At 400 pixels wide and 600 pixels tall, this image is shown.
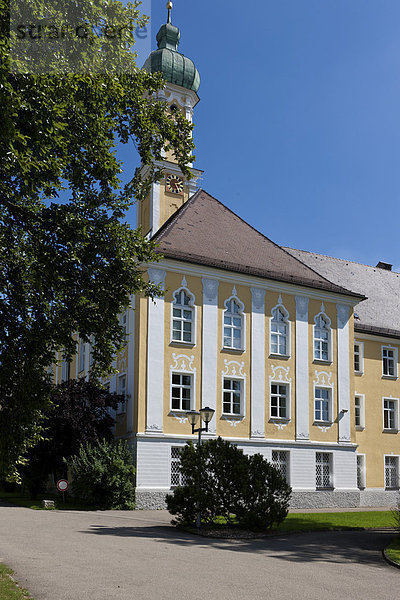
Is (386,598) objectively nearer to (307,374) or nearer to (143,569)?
(143,569)

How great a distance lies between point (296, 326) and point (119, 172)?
2113 cm

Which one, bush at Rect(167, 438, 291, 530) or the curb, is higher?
bush at Rect(167, 438, 291, 530)

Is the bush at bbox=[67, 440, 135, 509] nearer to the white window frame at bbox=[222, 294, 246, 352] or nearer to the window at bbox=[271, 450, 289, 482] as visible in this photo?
the white window frame at bbox=[222, 294, 246, 352]

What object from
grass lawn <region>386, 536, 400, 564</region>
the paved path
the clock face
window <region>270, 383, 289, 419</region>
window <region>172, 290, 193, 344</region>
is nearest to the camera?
the paved path

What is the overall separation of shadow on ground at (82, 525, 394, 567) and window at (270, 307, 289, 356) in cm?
1421

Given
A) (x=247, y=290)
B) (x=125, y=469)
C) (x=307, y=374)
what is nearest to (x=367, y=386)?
(x=307, y=374)

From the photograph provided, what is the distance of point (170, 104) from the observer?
43.6m

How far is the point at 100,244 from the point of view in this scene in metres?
13.2

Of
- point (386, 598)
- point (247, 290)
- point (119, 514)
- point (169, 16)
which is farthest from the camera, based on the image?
point (169, 16)

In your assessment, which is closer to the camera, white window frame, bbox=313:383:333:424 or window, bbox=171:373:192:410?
window, bbox=171:373:192:410

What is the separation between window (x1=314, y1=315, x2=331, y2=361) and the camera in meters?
34.2

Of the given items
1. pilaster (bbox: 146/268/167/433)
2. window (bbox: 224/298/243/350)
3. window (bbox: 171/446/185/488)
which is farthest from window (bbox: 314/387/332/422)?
pilaster (bbox: 146/268/167/433)

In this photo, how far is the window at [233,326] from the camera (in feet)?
103

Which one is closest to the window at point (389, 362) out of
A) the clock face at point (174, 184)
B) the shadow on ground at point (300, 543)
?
the clock face at point (174, 184)
